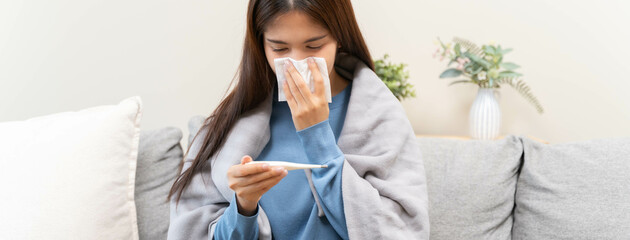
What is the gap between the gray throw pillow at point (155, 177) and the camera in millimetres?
1371

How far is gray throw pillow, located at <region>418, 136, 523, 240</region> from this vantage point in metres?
1.26

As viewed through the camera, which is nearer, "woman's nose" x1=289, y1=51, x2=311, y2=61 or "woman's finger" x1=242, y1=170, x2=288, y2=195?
"woman's finger" x1=242, y1=170, x2=288, y2=195

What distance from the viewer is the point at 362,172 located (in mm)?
1026

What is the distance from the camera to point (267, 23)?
0.98 meters

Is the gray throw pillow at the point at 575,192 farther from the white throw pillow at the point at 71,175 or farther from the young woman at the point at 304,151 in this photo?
the white throw pillow at the point at 71,175

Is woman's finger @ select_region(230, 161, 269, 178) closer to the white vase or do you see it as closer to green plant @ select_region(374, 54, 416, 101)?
green plant @ select_region(374, 54, 416, 101)

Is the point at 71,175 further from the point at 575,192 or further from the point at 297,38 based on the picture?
the point at 575,192

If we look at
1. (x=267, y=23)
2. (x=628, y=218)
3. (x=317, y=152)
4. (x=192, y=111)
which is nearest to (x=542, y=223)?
(x=628, y=218)

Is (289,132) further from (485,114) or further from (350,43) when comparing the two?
(485,114)

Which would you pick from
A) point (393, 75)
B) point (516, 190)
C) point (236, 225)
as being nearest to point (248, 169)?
point (236, 225)

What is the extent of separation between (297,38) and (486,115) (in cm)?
112

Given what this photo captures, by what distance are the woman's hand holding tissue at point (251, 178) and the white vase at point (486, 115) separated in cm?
120

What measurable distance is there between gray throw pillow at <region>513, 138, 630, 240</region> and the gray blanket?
0.38 m

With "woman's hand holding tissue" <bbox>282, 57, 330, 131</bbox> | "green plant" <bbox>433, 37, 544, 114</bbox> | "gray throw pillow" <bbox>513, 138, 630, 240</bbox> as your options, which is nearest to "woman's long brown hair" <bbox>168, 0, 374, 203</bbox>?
"woman's hand holding tissue" <bbox>282, 57, 330, 131</bbox>
